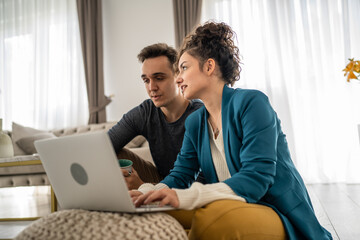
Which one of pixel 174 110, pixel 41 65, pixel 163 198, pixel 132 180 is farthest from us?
pixel 41 65

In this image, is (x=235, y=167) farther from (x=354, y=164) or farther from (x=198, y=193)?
(x=354, y=164)

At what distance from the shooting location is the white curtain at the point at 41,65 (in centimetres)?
480

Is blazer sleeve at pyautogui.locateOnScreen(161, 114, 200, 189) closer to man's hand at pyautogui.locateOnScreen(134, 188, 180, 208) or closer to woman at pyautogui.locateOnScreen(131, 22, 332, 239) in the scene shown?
woman at pyautogui.locateOnScreen(131, 22, 332, 239)

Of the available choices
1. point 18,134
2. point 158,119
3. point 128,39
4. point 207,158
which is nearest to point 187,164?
point 207,158

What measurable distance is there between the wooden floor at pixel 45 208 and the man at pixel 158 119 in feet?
2.19

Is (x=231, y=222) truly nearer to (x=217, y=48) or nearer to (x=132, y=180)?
(x=217, y=48)

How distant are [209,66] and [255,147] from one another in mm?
420

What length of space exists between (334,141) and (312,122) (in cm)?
29

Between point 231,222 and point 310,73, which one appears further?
point 310,73

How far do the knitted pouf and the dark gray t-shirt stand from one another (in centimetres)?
98

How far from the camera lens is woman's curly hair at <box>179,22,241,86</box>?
4.15 ft

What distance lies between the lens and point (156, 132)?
71.2 inches

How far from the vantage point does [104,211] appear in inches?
32.9

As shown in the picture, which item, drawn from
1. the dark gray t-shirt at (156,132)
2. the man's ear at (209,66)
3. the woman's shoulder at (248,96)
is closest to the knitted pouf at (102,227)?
the woman's shoulder at (248,96)
